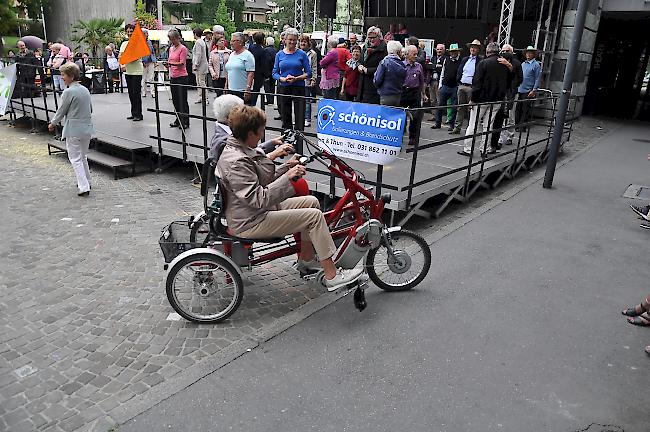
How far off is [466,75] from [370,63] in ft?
6.99

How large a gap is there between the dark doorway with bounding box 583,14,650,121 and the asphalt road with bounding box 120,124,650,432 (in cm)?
1678

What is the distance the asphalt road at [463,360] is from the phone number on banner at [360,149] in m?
1.24

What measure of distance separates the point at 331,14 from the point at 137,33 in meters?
12.8

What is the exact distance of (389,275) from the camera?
477cm

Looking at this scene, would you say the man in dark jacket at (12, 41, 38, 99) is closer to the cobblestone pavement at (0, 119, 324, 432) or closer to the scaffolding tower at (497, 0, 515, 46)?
the cobblestone pavement at (0, 119, 324, 432)

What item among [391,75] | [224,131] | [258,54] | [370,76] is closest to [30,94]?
[258,54]

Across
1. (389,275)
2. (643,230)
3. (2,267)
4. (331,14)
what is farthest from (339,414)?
(331,14)

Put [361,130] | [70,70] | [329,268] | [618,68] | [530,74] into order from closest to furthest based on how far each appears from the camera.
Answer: [329,268] < [361,130] < [70,70] < [530,74] < [618,68]

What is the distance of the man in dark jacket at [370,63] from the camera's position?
8.84 meters

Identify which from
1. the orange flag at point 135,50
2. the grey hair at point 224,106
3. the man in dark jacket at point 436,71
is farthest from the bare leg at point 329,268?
the man in dark jacket at point 436,71

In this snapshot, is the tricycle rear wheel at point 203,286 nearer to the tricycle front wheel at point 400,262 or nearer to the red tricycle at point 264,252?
the red tricycle at point 264,252

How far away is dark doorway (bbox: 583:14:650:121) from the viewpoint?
19.8 metres

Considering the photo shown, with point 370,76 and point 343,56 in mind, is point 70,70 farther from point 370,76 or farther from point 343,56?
point 343,56

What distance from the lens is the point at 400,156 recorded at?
605cm
